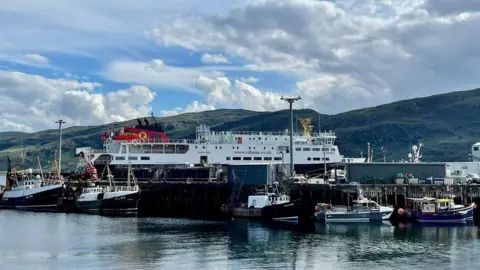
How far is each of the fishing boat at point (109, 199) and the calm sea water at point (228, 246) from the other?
17710 millimetres

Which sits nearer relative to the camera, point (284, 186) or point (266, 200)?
point (266, 200)

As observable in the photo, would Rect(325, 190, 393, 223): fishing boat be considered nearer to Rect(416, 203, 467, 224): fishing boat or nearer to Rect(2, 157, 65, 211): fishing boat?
Rect(416, 203, 467, 224): fishing boat

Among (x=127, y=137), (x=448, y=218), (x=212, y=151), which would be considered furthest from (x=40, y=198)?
(x=448, y=218)

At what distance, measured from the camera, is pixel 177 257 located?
48219 millimetres

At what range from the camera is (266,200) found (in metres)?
79.3

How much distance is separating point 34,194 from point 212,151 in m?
33.1

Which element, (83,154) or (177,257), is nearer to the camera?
(177,257)

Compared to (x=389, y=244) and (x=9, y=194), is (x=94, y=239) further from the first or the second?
(x=9, y=194)

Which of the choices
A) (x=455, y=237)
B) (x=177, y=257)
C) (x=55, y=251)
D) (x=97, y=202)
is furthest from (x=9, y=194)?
(x=455, y=237)

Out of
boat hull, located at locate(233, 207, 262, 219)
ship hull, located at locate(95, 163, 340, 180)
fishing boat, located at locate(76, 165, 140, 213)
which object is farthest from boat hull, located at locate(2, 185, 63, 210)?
boat hull, located at locate(233, 207, 262, 219)

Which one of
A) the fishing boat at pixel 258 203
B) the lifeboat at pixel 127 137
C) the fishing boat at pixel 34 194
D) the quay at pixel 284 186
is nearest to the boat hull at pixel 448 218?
the quay at pixel 284 186

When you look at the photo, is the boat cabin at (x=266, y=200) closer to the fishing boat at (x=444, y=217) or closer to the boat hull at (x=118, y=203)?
the fishing boat at (x=444, y=217)

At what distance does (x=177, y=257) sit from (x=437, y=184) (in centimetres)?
4648

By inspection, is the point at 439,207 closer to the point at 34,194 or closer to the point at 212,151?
the point at 212,151
